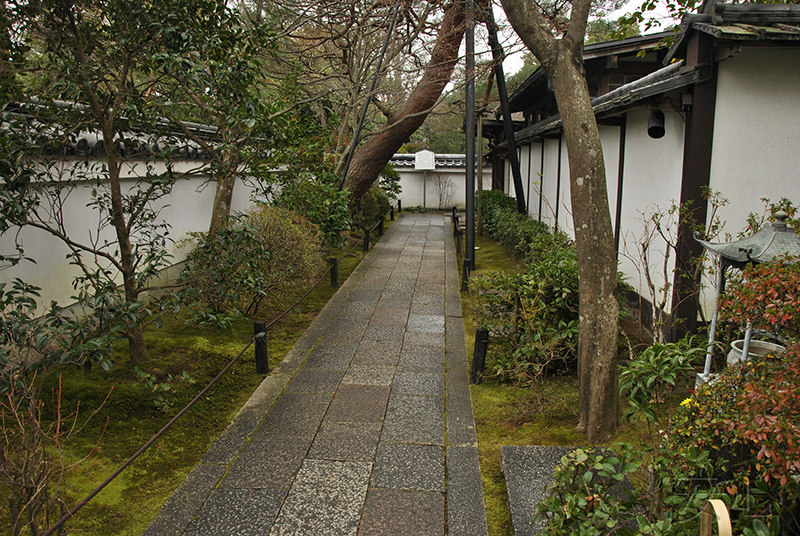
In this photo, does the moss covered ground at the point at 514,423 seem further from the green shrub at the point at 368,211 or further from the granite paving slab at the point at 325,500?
the green shrub at the point at 368,211

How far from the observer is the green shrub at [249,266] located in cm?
541

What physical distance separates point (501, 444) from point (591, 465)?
1.93 metres

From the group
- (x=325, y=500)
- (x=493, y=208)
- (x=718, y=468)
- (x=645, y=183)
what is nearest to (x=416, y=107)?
(x=493, y=208)

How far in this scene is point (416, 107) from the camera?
12.8 metres

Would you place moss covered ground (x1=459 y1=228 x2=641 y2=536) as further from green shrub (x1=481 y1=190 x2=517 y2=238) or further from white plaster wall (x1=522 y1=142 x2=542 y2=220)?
green shrub (x1=481 y1=190 x2=517 y2=238)

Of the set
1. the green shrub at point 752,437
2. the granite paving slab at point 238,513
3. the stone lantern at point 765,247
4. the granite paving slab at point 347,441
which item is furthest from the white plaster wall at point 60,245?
the stone lantern at point 765,247

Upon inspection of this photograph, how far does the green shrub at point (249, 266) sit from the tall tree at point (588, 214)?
2939 mm

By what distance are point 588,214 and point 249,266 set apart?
11.2 ft

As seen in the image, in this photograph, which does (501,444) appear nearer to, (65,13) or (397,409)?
(397,409)

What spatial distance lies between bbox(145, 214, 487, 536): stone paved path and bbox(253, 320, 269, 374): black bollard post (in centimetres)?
25

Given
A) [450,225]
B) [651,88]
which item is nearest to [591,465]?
[651,88]

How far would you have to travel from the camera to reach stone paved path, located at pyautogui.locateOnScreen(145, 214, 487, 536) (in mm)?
3594

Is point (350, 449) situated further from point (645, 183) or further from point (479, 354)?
point (645, 183)

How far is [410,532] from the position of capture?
137 inches
